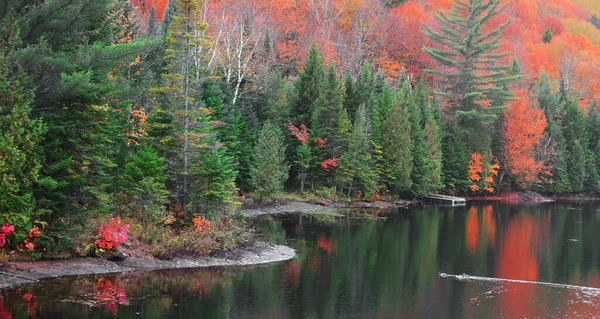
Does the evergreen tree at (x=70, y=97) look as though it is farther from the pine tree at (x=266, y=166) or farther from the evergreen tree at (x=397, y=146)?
the evergreen tree at (x=397, y=146)

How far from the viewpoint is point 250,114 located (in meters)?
58.7

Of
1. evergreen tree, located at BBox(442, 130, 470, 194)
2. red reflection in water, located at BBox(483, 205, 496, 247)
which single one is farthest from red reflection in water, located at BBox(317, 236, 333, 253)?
evergreen tree, located at BBox(442, 130, 470, 194)

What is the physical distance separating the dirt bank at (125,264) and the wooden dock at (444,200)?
136 feet

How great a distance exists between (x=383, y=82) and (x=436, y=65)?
22143mm

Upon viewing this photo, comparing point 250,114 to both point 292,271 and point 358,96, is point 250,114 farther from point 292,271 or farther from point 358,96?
point 292,271

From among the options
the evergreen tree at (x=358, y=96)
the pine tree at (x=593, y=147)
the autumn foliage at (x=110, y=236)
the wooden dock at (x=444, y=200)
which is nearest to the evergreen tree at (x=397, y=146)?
the evergreen tree at (x=358, y=96)

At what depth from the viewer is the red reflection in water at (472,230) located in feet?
137

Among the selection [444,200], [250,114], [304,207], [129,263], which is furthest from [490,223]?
[129,263]

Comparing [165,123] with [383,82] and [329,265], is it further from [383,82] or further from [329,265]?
[383,82]

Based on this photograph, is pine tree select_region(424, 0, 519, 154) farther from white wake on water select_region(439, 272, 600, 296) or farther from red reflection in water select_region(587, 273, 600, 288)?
white wake on water select_region(439, 272, 600, 296)

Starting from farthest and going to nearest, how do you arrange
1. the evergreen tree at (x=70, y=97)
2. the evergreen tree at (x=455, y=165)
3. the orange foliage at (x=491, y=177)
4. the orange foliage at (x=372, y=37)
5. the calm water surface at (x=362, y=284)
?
the orange foliage at (x=372, y=37), the orange foliage at (x=491, y=177), the evergreen tree at (x=455, y=165), the evergreen tree at (x=70, y=97), the calm water surface at (x=362, y=284)

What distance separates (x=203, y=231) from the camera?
3191 centimetres

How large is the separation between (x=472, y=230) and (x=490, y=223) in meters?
6.28

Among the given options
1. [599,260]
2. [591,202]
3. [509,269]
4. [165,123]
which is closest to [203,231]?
[165,123]
